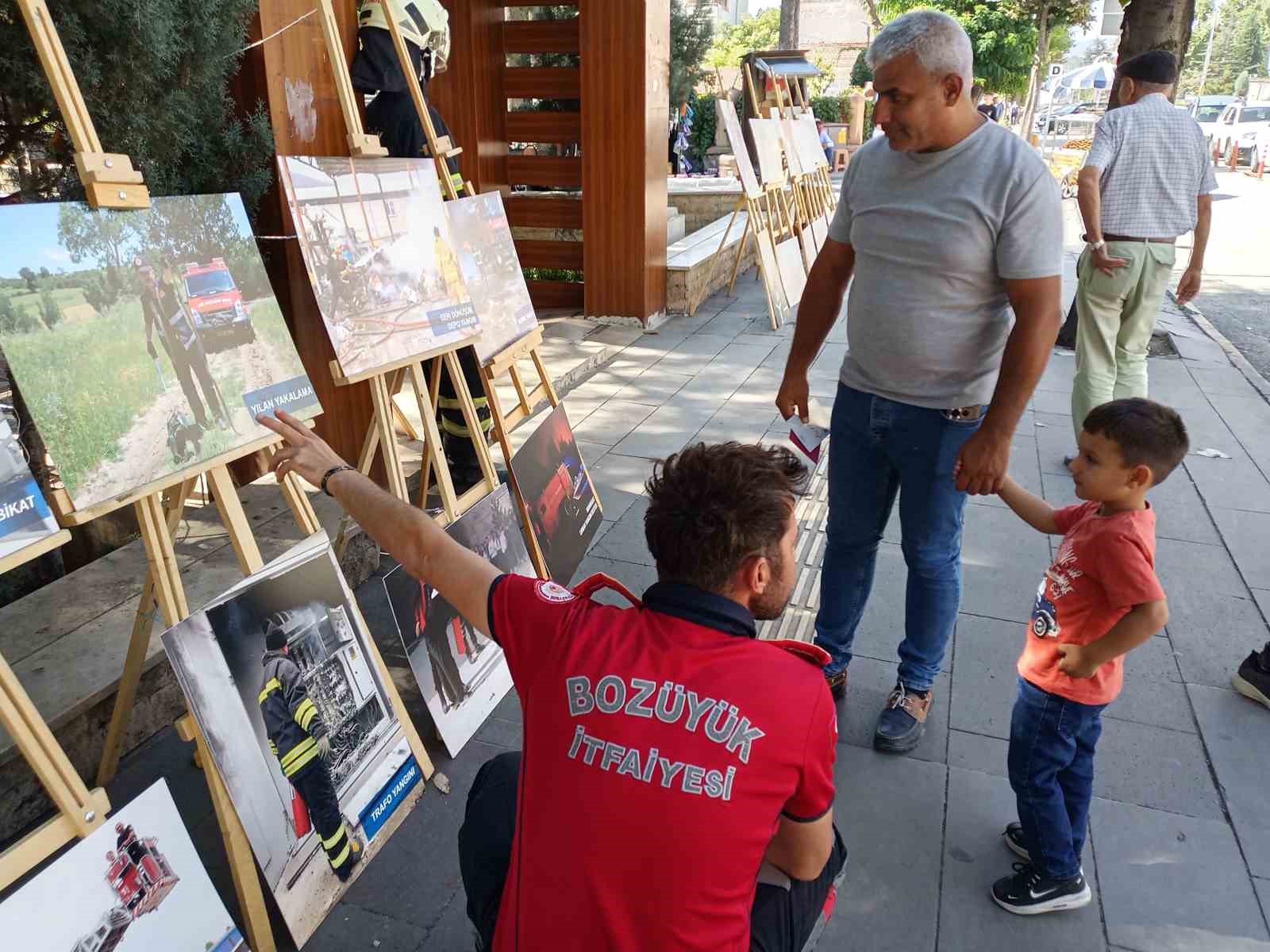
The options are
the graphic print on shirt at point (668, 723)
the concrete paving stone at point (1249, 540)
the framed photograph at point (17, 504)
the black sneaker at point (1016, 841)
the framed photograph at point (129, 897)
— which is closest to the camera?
the graphic print on shirt at point (668, 723)

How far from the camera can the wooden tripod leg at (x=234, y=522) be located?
80.5 inches

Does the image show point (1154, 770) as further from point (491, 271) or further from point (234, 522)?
point (491, 271)

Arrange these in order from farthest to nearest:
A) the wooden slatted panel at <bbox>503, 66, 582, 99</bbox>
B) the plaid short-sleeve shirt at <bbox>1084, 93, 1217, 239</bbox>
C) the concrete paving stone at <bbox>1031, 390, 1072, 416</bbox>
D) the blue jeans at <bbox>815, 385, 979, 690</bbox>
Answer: the wooden slatted panel at <bbox>503, 66, 582, 99</bbox> < the concrete paving stone at <bbox>1031, 390, 1072, 416</bbox> < the plaid short-sleeve shirt at <bbox>1084, 93, 1217, 239</bbox> < the blue jeans at <bbox>815, 385, 979, 690</bbox>

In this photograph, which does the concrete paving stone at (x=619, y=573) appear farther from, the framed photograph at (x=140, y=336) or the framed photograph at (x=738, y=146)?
the framed photograph at (x=738, y=146)

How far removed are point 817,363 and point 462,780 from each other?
15.0ft

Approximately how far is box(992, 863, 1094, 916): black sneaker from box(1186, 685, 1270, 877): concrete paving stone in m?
0.48

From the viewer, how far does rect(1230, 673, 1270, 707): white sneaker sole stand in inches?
109

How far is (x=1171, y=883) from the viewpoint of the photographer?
2.14 meters

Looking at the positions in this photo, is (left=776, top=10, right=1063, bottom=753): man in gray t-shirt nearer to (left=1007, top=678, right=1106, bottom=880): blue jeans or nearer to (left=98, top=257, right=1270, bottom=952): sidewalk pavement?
(left=98, top=257, right=1270, bottom=952): sidewalk pavement

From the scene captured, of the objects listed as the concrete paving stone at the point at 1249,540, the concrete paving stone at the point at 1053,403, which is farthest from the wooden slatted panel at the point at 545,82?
the concrete paving stone at the point at 1249,540

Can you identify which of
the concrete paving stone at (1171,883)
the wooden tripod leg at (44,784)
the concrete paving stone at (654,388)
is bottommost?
the concrete paving stone at (654,388)

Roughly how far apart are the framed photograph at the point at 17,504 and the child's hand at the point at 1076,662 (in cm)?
197

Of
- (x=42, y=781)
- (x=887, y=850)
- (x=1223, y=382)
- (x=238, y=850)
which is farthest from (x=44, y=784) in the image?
(x=1223, y=382)

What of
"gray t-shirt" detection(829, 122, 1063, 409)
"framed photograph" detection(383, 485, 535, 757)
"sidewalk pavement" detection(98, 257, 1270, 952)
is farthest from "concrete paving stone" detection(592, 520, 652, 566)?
"gray t-shirt" detection(829, 122, 1063, 409)
